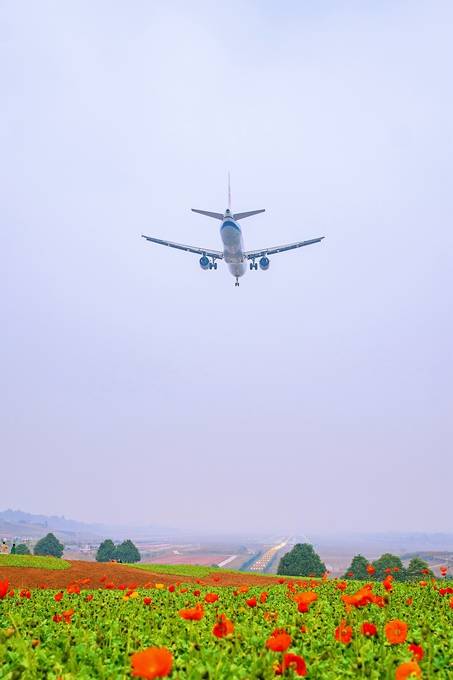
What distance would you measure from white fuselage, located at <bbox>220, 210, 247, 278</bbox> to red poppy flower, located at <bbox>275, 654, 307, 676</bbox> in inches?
1629

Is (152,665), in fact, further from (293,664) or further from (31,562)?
(31,562)

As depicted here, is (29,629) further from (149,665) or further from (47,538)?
(47,538)

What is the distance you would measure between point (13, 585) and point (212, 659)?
2004 cm

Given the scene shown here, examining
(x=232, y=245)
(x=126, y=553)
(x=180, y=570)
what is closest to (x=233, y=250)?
(x=232, y=245)

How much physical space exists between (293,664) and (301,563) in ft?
138

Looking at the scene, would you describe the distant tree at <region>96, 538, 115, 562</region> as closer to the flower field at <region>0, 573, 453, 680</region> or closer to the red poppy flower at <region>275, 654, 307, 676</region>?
the flower field at <region>0, 573, 453, 680</region>

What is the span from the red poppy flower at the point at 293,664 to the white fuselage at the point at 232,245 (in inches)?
1629

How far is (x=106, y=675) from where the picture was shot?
4.89 m

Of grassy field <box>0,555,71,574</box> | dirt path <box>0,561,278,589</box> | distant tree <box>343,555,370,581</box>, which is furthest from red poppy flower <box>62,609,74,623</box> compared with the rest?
distant tree <box>343,555,370,581</box>

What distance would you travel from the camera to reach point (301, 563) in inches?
1683

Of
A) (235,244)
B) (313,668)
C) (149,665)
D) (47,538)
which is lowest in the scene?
(47,538)

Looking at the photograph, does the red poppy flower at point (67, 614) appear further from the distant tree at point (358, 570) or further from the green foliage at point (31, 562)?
the distant tree at point (358, 570)

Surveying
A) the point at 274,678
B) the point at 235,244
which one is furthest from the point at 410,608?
the point at 235,244

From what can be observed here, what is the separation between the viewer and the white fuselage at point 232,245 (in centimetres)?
4407
